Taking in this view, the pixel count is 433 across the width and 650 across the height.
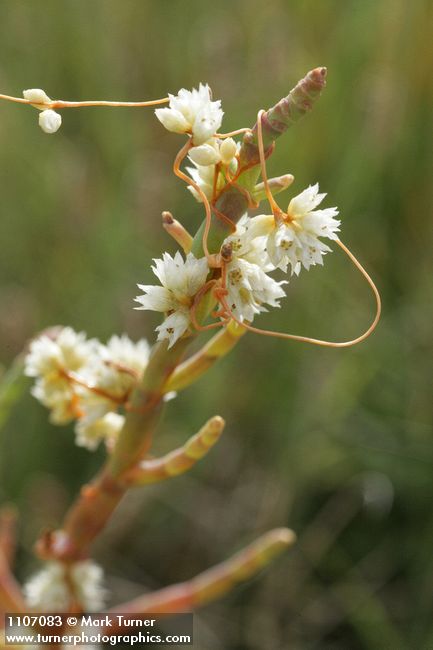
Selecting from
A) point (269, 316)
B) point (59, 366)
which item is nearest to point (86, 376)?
point (59, 366)

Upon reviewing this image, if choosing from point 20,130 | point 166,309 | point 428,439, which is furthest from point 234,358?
point 166,309

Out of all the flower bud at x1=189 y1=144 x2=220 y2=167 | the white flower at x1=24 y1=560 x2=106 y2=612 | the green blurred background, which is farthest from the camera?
the green blurred background

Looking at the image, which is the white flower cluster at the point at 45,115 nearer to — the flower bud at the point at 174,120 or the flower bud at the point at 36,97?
the flower bud at the point at 36,97

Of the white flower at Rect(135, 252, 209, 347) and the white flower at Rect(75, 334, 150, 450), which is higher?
the white flower at Rect(135, 252, 209, 347)

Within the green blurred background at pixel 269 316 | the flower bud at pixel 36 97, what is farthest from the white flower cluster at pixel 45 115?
the green blurred background at pixel 269 316

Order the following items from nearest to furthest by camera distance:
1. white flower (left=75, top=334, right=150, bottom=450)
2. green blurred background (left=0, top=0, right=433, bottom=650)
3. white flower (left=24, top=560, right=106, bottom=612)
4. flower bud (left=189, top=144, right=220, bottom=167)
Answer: flower bud (left=189, top=144, right=220, bottom=167)
white flower (left=75, top=334, right=150, bottom=450)
white flower (left=24, top=560, right=106, bottom=612)
green blurred background (left=0, top=0, right=433, bottom=650)

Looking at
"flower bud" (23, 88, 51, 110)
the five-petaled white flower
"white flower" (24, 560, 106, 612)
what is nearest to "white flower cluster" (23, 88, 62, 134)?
"flower bud" (23, 88, 51, 110)

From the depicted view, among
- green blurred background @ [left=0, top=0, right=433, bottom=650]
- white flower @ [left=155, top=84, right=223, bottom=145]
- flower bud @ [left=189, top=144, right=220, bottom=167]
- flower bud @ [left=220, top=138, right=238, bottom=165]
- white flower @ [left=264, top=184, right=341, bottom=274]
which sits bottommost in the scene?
green blurred background @ [left=0, top=0, right=433, bottom=650]

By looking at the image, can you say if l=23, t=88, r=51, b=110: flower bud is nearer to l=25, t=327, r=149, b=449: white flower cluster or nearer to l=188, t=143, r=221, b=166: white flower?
l=188, t=143, r=221, b=166: white flower
